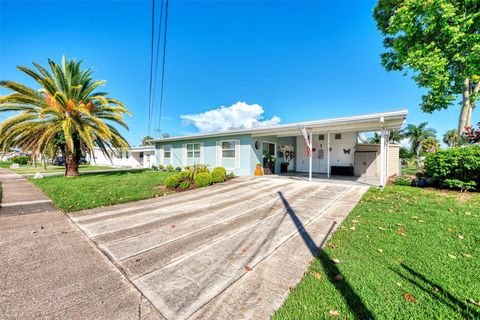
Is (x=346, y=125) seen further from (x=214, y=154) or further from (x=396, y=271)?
(x=214, y=154)

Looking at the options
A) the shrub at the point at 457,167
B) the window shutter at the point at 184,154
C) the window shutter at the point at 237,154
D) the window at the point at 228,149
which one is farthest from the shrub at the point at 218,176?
the shrub at the point at 457,167

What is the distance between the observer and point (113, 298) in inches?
77.1

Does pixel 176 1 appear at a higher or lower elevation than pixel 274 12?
lower

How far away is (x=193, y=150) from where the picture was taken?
49.1 ft

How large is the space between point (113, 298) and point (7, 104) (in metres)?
13.3

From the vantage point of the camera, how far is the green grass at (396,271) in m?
1.77

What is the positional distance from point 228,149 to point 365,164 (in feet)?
28.7

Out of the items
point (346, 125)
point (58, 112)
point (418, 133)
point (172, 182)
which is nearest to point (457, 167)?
point (346, 125)

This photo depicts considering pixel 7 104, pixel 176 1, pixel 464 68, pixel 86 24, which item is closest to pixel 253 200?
pixel 176 1

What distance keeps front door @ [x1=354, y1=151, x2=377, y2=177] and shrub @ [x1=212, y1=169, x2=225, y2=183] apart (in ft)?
28.7

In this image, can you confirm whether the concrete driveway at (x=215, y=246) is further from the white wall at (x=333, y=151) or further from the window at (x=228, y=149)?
the white wall at (x=333, y=151)

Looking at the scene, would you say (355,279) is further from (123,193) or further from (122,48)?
(122,48)

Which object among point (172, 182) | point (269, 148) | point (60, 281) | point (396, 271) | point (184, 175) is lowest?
point (60, 281)

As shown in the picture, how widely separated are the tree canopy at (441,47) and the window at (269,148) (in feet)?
27.3
